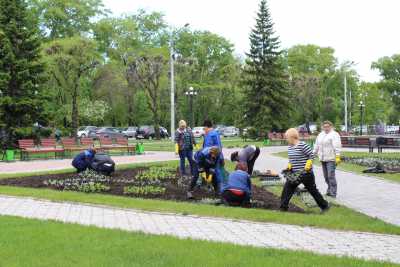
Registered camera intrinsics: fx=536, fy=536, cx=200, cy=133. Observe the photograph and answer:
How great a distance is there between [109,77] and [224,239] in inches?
2152

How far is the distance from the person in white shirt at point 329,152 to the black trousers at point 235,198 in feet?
8.59

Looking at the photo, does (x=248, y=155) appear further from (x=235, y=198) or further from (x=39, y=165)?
(x=39, y=165)

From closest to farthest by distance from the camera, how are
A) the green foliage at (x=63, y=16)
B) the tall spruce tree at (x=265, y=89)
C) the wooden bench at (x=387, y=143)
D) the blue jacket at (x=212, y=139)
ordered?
the blue jacket at (x=212, y=139), the wooden bench at (x=387, y=143), the tall spruce tree at (x=265, y=89), the green foliage at (x=63, y=16)

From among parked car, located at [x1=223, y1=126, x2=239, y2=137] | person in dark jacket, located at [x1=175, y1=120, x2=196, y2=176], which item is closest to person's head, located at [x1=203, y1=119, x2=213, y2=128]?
person in dark jacket, located at [x1=175, y1=120, x2=196, y2=176]

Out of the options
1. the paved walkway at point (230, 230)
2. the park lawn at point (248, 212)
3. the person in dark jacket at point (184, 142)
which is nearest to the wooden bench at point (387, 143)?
the person in dark jacket at point (184, 142)

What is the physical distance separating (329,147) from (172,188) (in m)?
3.89

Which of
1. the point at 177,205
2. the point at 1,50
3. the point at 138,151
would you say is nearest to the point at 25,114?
the point at 1,50

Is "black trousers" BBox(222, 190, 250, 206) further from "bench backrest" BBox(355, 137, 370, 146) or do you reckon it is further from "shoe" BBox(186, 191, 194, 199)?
"bench backrest" BBox(355, 137, 370, 146)

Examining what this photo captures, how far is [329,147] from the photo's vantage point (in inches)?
485

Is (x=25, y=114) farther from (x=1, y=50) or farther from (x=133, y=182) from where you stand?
(x=133, y=182)

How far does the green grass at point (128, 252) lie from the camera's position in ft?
18.9

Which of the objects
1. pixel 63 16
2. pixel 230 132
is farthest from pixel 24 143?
pixel 230 132

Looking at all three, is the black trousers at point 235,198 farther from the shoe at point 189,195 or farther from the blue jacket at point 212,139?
the blue jacket at point 212,139

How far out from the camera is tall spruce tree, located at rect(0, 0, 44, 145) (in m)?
28.6
